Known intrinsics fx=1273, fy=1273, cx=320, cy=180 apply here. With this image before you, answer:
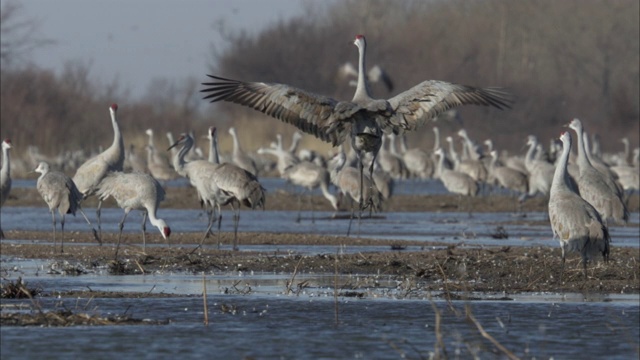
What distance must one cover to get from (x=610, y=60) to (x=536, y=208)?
100 feet

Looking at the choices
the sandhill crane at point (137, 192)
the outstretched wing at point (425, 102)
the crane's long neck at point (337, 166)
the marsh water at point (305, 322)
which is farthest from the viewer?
the crane's long neck at point (337, 166)

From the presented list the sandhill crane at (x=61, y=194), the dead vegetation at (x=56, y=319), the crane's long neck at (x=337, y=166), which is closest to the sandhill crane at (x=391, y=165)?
the crane's long neck at (x=337, y=166)

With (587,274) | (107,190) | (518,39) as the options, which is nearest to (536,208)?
(107,190)

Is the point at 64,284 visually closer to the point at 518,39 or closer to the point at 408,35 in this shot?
the point at 408,35

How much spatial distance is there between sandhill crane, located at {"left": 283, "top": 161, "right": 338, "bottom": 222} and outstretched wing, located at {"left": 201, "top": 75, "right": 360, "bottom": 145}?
10412mm

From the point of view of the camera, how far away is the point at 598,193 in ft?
50.0

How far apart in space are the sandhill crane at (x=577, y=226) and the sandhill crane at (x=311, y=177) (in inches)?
441

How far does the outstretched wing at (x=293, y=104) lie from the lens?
12.5 metres

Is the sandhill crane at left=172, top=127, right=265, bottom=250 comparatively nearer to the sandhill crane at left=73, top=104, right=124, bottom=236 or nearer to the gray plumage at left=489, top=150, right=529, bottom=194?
the sandhill crane at left=73, top=104, right=124, bottom=236

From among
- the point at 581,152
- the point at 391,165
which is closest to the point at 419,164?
the point at 391,165

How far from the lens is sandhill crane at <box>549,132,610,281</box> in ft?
37.1

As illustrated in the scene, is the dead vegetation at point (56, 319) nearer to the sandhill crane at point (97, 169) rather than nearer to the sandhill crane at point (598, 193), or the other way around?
the sandhill crane at point (97, 169)

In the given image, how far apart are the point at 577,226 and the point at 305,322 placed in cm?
367

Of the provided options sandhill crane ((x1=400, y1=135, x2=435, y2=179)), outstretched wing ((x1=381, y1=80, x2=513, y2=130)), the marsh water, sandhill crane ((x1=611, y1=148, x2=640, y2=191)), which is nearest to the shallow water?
the marsh water
